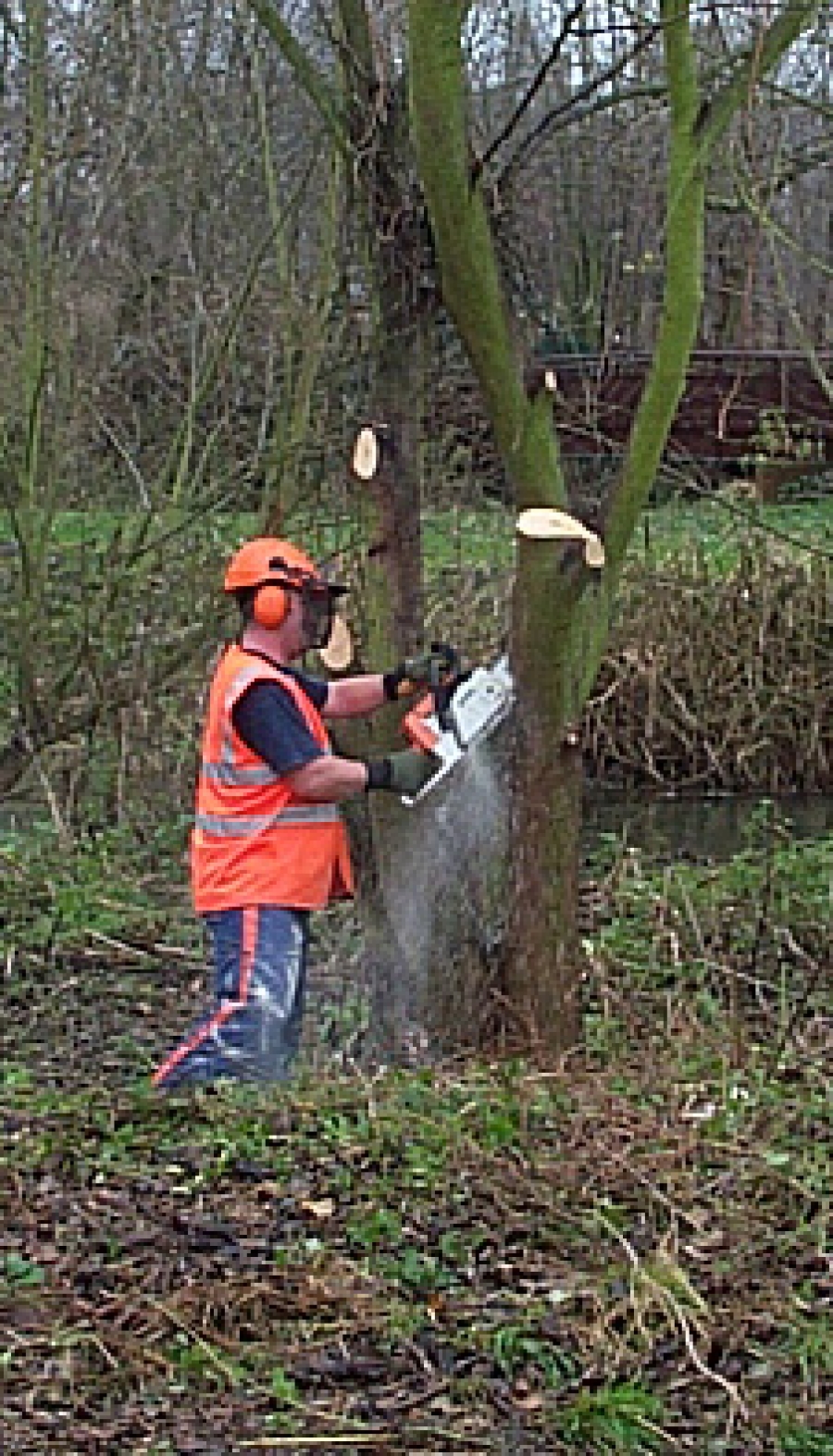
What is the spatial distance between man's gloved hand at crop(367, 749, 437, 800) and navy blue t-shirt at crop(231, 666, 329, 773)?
0.56 feet

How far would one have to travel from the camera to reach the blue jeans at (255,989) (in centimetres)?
586

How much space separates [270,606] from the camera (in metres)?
5.87

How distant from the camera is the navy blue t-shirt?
18.8 feet

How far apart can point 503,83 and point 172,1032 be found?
142 inches

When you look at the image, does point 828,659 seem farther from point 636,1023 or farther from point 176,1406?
point 176,1406

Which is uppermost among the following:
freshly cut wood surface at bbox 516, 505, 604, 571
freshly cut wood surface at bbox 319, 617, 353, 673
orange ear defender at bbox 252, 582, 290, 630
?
freshly cut wood surface at bbox 516, 505, 604, 571

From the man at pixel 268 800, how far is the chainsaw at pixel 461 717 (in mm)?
57

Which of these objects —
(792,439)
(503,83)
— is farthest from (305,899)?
(792,439)

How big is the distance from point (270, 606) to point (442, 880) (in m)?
0.92

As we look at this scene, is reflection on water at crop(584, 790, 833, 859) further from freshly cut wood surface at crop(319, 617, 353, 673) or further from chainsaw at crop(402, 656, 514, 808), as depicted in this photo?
chainsaw at crop(402, 656, 514, 808)

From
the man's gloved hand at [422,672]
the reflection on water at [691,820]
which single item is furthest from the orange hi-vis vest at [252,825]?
the reflection on water at [691,820]

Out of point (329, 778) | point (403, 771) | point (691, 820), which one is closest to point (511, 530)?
point (403, 771)

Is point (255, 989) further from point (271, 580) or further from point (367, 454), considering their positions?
point (367, 454)

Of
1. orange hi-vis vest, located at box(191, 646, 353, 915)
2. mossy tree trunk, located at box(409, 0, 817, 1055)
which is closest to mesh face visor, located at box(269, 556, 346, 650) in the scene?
orange hi-vis vest, located at box(191, 646, 353, 915)
